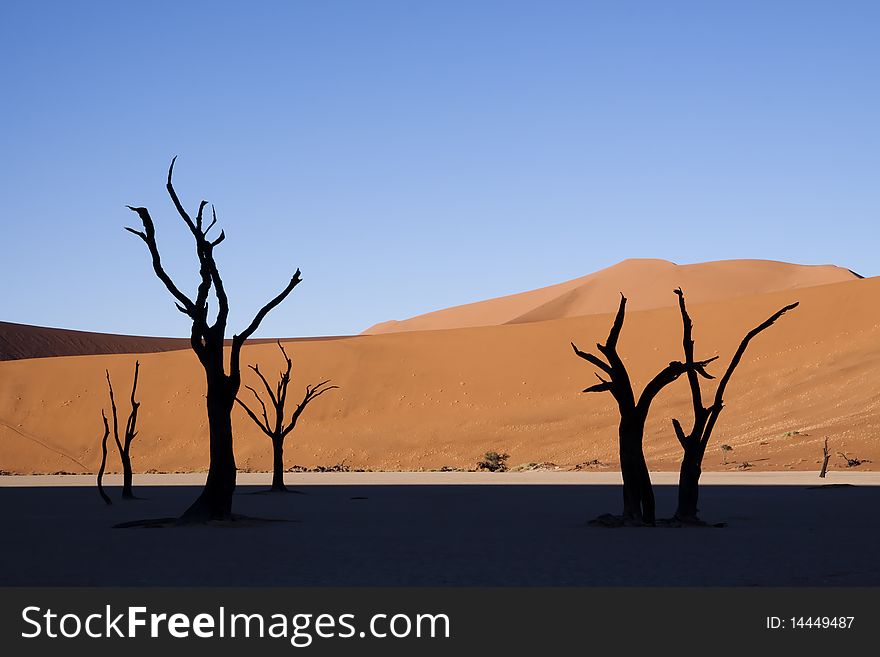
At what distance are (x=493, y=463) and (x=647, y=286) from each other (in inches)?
4250

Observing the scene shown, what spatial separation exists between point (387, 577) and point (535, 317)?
482ft

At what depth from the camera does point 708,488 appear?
35000mm

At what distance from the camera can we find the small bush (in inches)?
2231

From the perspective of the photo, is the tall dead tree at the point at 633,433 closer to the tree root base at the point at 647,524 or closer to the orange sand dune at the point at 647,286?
the tree root base at the point at 647,524

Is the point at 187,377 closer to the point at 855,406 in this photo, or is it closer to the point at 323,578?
the point at 855,406

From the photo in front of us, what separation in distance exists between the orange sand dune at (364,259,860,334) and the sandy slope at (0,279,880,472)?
66.1 metres

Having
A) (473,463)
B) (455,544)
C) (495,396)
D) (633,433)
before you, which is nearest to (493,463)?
(473,463)

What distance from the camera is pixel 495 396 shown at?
7475 cm

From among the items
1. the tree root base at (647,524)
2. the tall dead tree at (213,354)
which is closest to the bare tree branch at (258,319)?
the tall dead tree at (213,354)

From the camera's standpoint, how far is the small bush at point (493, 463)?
186 ft

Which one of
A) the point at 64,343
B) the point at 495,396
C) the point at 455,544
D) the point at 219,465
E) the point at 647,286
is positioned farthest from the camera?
the point at 647,286

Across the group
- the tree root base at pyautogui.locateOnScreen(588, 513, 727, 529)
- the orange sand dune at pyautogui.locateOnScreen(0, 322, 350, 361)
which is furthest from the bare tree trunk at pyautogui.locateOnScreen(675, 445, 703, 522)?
the orange sand dune at pyautogui.locateOnScreen(0, 322, 350, 361)

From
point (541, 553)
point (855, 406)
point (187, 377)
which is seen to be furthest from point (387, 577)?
point (187, 377)

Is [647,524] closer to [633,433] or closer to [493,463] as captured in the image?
[633,433]
